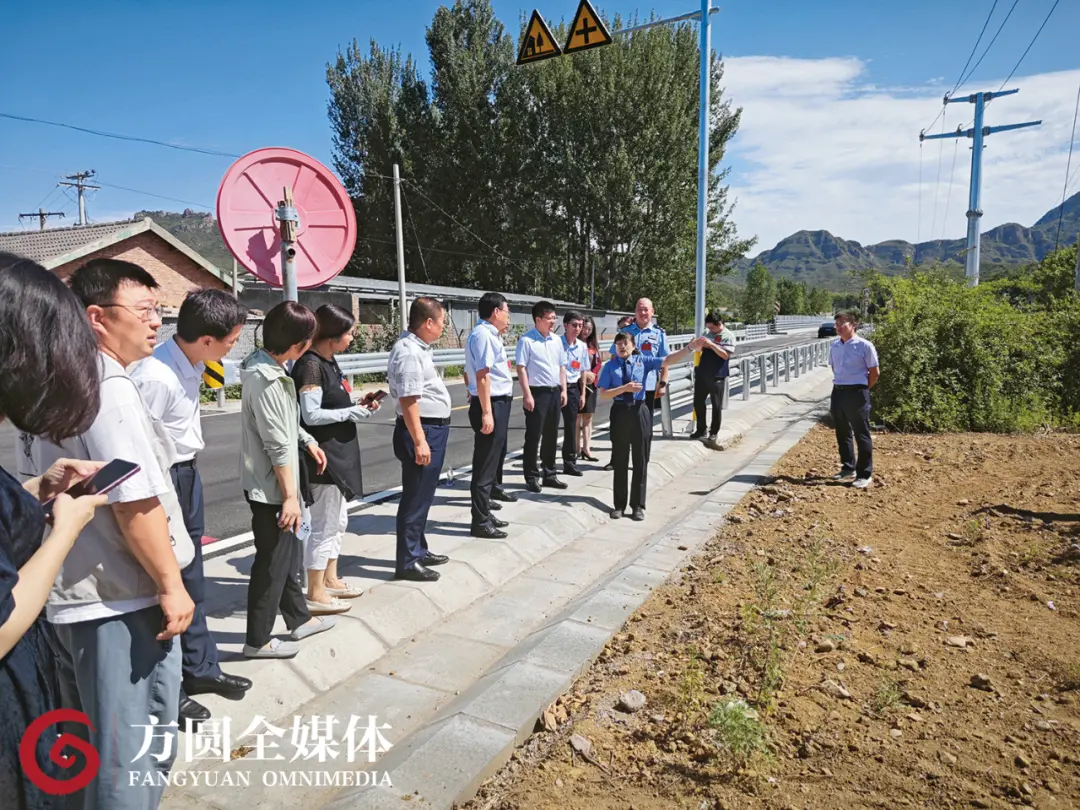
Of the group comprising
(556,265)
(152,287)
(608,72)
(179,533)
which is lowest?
(179,533)

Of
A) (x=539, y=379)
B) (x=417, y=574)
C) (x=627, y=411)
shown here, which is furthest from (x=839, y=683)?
(x=539, y=379)

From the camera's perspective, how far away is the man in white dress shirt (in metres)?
3.02

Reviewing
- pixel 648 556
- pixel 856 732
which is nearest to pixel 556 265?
pixel 648 556

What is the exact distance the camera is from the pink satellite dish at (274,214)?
3.91m

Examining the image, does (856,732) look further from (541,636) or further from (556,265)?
(556,265)

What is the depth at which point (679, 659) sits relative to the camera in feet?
11.7

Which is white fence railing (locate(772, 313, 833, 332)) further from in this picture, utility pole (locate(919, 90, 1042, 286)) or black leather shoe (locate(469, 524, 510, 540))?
black leather shoe (locate(469, 524, 510, 540))

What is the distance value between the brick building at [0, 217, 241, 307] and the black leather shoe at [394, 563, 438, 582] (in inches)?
870

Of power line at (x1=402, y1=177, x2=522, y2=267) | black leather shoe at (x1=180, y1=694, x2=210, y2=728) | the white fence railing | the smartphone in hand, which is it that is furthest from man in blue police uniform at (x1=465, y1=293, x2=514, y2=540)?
the white fence railing

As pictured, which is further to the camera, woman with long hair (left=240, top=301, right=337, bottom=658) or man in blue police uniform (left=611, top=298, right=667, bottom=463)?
man in blue police uniform (left=611, top=298, right=667, bottom=463)

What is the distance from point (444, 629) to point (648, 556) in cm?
181

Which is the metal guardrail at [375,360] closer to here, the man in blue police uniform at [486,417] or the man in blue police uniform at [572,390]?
the man in blue police uniform at [572,390]

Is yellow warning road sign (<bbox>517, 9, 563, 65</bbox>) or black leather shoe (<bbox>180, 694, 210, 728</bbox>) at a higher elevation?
yellow warning road sign (<bbox>517, 9, 563, 65</bbox>)

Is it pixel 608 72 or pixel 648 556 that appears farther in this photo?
pixel 608 72
